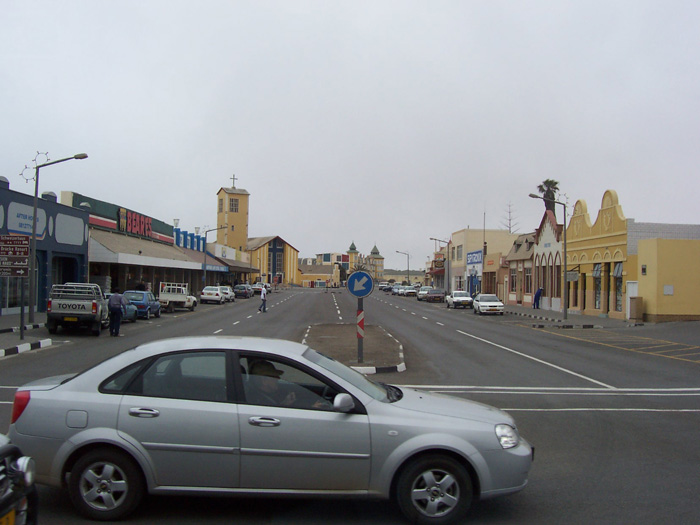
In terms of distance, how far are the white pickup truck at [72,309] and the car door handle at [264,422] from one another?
18.6 meters

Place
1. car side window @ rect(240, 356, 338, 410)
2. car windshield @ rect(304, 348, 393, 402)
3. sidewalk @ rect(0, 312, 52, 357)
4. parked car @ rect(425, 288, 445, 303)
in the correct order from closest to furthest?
car side window @ rect(240, 356, 338, 410) → car windshield @ rect(304, 348, 393, 402) → sidewalk @ rect(0, 312, 52, 357) → parked car @ rect(425, 288, 445, 303)

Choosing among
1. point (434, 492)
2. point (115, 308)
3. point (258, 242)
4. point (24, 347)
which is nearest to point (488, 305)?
point (115, 308)

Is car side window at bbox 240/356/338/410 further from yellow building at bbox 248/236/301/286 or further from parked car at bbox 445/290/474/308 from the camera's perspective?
yellow building at bbox 248/236/301/286

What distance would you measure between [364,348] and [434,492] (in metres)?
13.1

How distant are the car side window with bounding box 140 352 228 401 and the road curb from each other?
1341 centimetres

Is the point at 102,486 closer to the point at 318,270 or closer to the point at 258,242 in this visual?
the point at 258,242

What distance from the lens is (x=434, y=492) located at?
15.6 ft

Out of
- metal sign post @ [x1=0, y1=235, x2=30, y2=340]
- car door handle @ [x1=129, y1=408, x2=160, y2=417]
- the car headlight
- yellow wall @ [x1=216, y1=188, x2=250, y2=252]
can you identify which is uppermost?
yellow wall @ [x1=216, y1=188, x2=250, y2=252]

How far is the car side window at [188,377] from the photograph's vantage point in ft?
16.1

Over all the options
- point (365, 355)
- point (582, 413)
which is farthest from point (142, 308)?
point (582, 413)

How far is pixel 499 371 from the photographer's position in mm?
14336

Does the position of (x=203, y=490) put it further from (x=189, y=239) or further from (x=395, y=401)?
(x=189, y=239)

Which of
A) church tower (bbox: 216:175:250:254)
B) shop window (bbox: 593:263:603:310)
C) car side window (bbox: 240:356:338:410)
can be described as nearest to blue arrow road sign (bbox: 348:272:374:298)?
car side window (bbox: 240:356:338:410)

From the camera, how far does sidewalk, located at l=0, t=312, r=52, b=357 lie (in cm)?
1702
